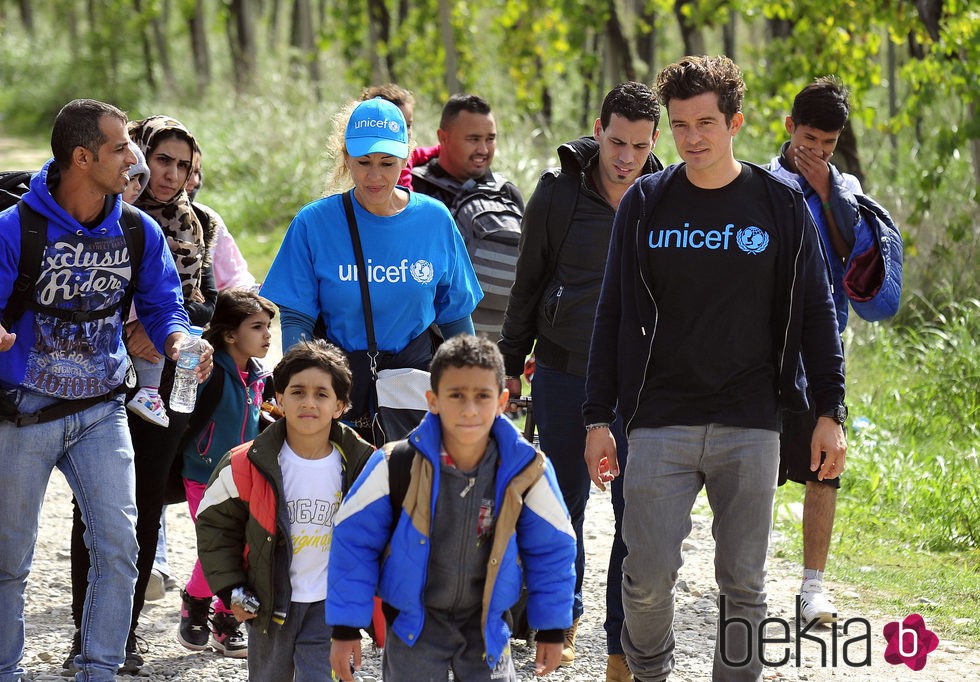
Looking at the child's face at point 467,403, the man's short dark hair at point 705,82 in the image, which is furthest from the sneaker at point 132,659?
the man's short dark hair at point 705,82

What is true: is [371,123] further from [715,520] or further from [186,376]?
[715,520]

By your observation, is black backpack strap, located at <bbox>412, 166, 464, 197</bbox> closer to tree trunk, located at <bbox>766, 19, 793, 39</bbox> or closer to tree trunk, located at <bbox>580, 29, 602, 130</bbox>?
tree trunk, located at <bbox>766, 19, 793, 39</bbox>

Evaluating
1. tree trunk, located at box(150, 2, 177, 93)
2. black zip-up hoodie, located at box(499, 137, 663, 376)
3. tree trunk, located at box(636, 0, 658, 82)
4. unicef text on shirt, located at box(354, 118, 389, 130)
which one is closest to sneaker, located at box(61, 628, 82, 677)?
black zip-up hoodie, located at box(499, 137, 663, 376)

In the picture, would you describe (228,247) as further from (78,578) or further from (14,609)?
(14,609)

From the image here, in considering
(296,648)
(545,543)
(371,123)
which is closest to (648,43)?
(371,123)

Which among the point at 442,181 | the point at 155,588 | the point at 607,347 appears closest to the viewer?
the point at 607,347

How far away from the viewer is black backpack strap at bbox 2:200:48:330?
13.0 feet

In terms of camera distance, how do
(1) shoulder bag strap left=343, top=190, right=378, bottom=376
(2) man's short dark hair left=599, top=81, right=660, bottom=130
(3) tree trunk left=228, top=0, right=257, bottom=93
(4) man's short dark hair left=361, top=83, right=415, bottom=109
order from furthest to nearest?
(3) tree trunk left=228, top=0, right=257, bottom=93, (4) man's short dark hair left=361, top=83, right=415, bottom=109, (2) man's short dark hair left=599, top=81, right=660, bottom=130, (1) shoulder bag strap left=343, top=190, right=378, bottom=376

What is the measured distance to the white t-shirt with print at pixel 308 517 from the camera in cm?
388

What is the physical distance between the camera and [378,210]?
4.49m

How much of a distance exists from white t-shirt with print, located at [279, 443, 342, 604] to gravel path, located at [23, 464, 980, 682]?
117 cm

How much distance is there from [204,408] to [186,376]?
712 millimetres

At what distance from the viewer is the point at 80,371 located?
13.5ft
